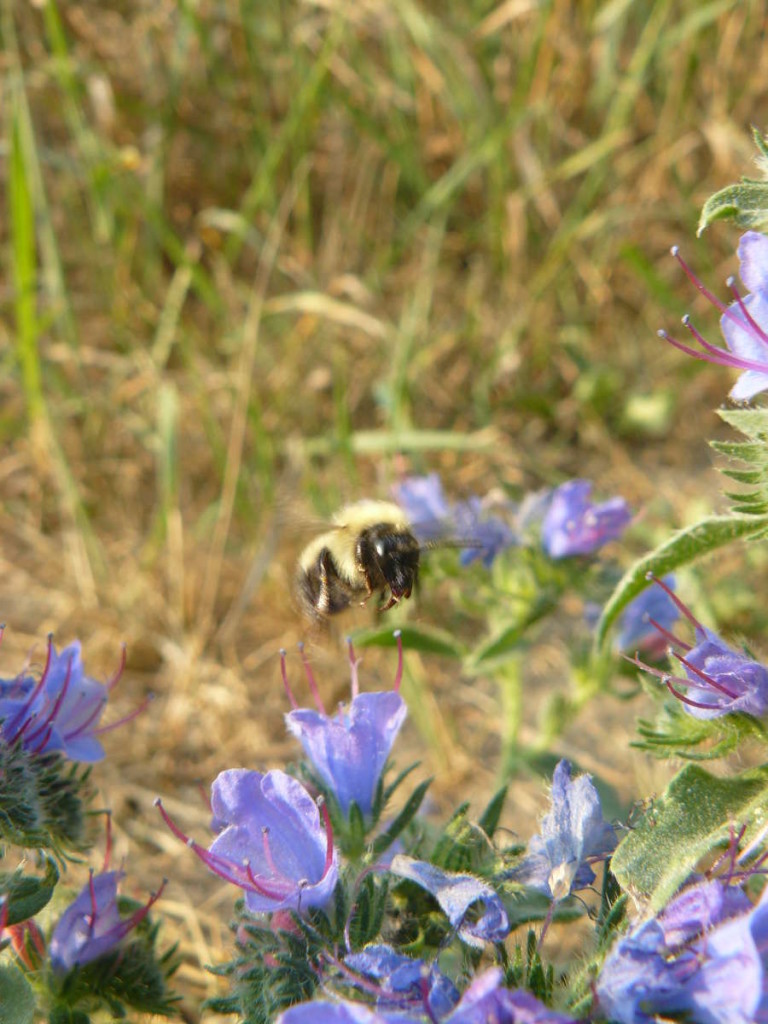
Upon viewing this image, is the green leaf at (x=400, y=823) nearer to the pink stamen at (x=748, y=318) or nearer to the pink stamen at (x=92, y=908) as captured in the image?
the pink stamen at (x=92, y=908)

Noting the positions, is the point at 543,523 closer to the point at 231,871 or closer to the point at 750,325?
the point at 750,325

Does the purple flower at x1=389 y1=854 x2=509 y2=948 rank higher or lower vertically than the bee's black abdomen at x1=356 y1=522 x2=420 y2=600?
lower

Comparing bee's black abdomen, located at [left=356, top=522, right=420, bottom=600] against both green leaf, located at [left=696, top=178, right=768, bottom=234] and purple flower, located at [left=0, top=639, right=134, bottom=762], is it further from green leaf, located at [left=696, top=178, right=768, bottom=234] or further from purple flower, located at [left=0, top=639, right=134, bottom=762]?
green leaf, located at [left=696, top=178, right=768, bottom=234]

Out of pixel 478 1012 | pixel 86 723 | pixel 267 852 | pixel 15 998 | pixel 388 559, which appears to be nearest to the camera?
pixel 478 1012

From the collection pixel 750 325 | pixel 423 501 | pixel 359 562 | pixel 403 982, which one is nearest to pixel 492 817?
pixel 403 982

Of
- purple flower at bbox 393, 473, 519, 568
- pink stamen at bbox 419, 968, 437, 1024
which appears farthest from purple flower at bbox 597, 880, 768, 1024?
purple flower at bbox 393, 473, 519, 568
